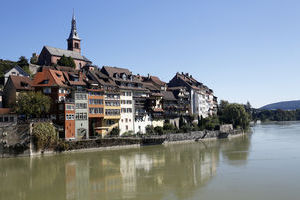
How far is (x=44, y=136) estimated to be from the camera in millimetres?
49688

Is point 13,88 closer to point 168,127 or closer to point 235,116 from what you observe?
point 168,127

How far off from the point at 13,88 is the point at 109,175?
28.4m

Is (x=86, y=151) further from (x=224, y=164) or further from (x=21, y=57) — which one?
(x=21, y=57)

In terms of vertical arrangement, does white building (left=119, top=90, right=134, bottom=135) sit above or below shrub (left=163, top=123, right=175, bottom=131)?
above

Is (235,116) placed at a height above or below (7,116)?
below

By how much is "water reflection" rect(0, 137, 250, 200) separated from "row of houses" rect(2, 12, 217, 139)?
316 inches

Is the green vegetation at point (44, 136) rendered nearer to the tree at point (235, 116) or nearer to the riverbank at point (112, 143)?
the riverbank at point (112, 143)

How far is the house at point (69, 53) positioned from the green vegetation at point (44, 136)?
139 feet

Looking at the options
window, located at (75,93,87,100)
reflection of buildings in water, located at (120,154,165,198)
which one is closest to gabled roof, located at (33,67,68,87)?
window, located at (75,93,87,100)

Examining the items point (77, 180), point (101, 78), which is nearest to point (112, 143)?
point (101, 78)

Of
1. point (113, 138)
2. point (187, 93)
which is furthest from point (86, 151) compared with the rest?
point (187, 93)

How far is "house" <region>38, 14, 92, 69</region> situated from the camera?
92012mm

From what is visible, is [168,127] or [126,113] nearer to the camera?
[126,113]

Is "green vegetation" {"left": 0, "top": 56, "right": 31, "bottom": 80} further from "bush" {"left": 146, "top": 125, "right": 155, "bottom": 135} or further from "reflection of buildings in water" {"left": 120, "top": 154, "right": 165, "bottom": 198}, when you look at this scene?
"reflection of buildings in water" {"left": 120, "top": 154, "right": 165, "bottom": 198}
